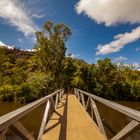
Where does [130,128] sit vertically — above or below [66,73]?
below

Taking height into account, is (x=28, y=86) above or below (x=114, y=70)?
below

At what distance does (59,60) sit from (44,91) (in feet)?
19.1

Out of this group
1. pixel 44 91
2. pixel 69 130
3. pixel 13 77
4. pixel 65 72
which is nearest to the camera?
pixel 69 130

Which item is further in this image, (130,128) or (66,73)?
(66,73)

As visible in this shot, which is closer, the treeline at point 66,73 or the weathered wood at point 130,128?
the weathered wood at point 130,128

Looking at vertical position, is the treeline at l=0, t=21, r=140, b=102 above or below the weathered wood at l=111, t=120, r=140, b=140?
above

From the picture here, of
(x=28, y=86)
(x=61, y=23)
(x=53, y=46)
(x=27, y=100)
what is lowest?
(x=27, y=100)

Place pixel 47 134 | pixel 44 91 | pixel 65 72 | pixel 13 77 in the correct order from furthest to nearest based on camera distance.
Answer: pixel 65 72, pixel 13 77, pixel 44 91, pixel 47 134

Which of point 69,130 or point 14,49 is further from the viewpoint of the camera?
point 14,49

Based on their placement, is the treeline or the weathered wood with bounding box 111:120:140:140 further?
the treeline

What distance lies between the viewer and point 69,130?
13.4ft

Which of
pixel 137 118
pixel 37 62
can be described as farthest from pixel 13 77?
pixel 137 118

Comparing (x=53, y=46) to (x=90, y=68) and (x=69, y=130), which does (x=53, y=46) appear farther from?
→ (x=69, y=130)

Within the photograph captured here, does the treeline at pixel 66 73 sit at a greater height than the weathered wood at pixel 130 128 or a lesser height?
greater
